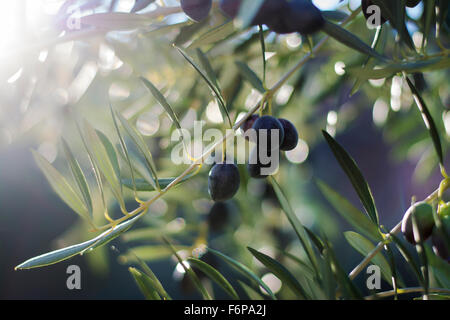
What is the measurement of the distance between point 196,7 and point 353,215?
350 mm

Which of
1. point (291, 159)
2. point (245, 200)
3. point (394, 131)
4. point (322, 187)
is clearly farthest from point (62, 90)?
point (394, 131)

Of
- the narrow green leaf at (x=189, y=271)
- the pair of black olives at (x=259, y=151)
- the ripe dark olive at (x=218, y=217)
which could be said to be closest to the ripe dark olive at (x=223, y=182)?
the pair of black olives at (x=259, y=151)

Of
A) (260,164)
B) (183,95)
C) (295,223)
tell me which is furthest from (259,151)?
(183,95)

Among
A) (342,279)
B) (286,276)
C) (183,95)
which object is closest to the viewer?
(342,279)

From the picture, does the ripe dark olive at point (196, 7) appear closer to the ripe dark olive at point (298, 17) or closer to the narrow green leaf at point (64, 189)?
the ripe dark olive at point (298, 17)

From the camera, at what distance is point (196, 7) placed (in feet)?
1.80

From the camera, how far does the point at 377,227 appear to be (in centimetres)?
53

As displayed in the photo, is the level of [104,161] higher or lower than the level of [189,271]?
higher

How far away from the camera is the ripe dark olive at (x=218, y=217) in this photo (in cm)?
122

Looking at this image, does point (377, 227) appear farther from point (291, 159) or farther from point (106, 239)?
point (291, 159)

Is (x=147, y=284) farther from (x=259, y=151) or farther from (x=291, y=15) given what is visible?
(x=291, y=15)

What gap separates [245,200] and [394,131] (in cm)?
54

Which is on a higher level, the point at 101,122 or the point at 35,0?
the point at 35,0

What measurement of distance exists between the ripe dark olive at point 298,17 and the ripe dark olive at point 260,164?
0.56ft
